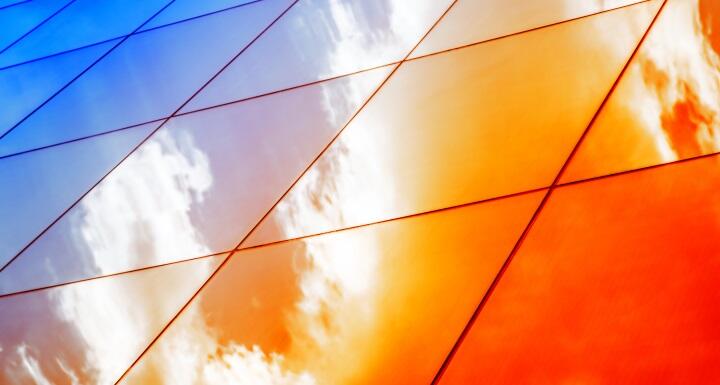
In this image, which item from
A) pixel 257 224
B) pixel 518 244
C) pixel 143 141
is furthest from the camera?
pixel 143 141

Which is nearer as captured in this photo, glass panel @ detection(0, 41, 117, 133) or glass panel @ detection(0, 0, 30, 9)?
glass panel @ detection(0, 41, 117, 133)

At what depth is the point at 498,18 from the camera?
2.34 metres

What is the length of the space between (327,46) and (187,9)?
3.78 feet

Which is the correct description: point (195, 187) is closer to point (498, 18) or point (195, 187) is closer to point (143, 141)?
point (143, 141)

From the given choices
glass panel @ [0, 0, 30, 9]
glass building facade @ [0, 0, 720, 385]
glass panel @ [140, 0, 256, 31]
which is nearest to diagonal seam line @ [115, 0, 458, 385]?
glass building facade @ [0, 0, 720, 385]

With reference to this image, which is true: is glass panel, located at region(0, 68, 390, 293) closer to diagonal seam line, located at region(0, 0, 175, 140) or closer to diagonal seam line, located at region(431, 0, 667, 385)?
diagonal seam line, located at region(431, 0, 667, 385)

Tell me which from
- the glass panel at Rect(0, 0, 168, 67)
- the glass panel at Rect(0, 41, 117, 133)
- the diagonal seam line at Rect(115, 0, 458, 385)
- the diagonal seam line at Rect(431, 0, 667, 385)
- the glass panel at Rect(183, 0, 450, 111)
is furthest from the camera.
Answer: the glass panel at Rect(0, 0, 168, 67)

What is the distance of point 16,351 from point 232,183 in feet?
2.08

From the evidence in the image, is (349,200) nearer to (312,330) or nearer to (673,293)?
(312,330)

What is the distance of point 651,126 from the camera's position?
5.23 feet

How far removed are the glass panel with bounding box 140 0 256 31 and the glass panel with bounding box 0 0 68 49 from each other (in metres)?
0.95

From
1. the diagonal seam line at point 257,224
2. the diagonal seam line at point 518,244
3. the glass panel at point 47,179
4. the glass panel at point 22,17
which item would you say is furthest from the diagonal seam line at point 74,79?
the diagonal seam line at point 518,244

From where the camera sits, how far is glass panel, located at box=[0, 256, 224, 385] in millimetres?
1609

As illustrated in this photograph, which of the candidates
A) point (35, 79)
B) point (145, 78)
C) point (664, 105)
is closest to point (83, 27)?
point (35, 79)
